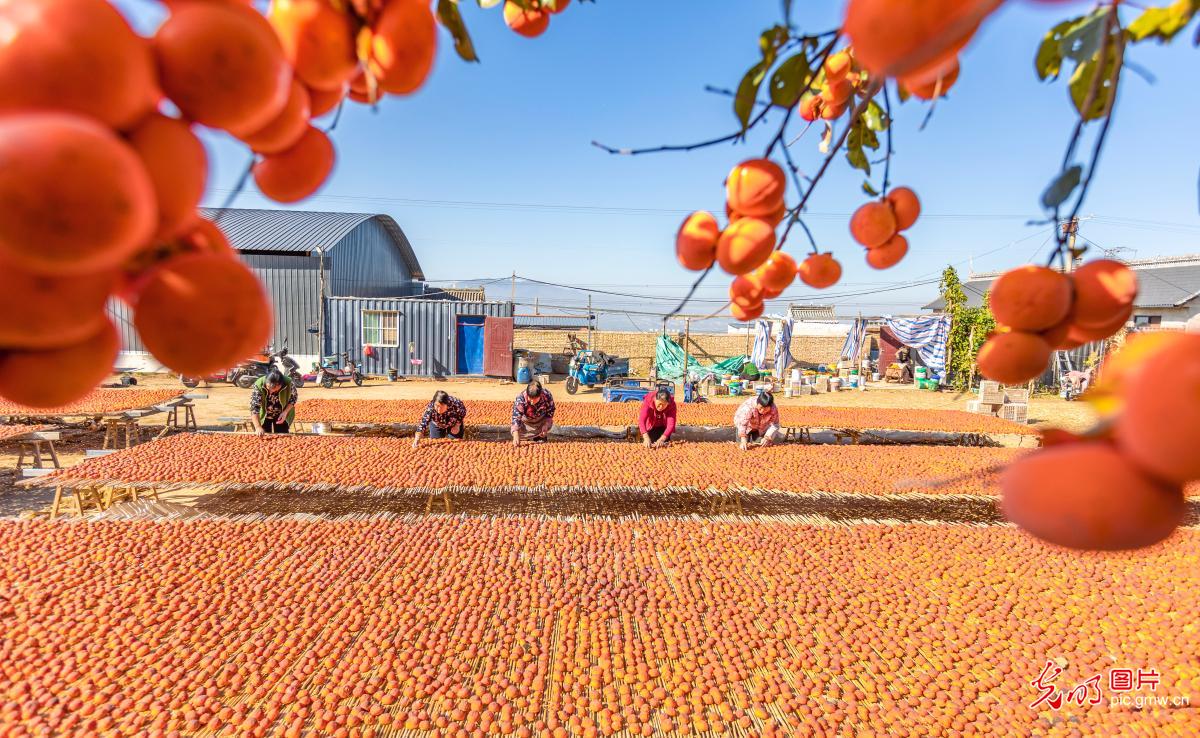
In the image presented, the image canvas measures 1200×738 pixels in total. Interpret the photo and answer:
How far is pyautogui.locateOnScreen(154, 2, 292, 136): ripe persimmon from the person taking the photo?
0.43m

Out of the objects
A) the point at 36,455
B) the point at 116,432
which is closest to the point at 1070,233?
the point at 36,455

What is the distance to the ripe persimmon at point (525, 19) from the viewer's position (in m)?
1.17

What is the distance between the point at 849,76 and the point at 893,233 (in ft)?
1.57

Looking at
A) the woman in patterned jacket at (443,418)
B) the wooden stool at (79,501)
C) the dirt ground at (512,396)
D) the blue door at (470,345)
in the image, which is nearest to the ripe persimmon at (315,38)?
the wooden stool at (79,501)

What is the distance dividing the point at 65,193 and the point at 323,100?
37 centimetres

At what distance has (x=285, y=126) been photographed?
574 mm

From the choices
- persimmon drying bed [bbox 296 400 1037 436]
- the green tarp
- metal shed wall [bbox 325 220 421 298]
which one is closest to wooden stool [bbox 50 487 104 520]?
persimmon drying bed [bbox 296 400 1037 436]

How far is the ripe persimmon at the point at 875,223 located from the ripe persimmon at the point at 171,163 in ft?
4.01

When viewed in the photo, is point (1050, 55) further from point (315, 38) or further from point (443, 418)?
point (443, 418)

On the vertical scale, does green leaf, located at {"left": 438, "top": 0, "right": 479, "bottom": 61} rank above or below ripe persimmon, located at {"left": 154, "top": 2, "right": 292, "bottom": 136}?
above

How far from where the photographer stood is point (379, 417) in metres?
9.35

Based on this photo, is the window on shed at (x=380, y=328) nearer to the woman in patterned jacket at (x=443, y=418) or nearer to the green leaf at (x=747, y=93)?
the woman in patterned jacket at (x=443, y=418)

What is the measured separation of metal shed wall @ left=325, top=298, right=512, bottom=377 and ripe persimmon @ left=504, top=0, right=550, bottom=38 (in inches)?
755

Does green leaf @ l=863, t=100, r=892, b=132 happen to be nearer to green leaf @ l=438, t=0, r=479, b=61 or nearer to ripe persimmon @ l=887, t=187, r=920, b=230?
ripe persimmon @ l=887, t=187, r=920, b=230
